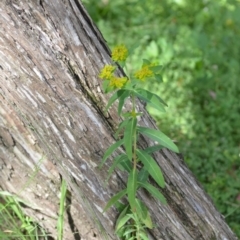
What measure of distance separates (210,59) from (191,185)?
218cm

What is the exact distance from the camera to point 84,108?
82.4 inches

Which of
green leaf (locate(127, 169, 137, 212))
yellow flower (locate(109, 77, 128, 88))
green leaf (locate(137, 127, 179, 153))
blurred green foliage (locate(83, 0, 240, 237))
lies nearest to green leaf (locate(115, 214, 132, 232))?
green leaf (locate(127, 169, 137, 212))

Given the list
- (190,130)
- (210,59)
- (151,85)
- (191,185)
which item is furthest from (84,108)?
(210,59)

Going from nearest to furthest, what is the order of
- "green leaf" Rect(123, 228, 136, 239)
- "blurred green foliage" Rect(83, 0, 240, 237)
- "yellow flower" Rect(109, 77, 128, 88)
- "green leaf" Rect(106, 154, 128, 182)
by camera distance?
"yellow flower" Rect(109, 77, 128, 88), "green leaf" Rect(106, 154, 128, 182), "green leaf" Rect(123, 228, 136, 239), "blurred green foliage" Rect(83, 0, 240, 237)

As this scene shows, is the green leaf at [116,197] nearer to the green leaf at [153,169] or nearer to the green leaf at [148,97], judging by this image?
the green leaf at [153,169]

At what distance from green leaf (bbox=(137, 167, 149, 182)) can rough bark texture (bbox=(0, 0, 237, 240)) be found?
158mm

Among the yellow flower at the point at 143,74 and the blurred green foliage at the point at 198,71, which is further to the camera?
the blurred green foliage at the point at 198,71

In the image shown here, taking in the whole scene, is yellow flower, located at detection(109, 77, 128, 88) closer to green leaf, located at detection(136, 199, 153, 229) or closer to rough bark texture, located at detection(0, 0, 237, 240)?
rough bark texture, located at detection(0, 0, 237, 240)

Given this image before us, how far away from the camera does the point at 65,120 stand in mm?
2072

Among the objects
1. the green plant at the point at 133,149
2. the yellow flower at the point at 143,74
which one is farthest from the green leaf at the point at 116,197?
the yellow flower at the point at 143,74

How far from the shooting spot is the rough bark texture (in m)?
2.00

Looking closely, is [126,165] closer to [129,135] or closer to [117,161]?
[117,161]

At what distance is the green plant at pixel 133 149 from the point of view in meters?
1.76

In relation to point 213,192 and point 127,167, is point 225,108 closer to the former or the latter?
point 213,192
